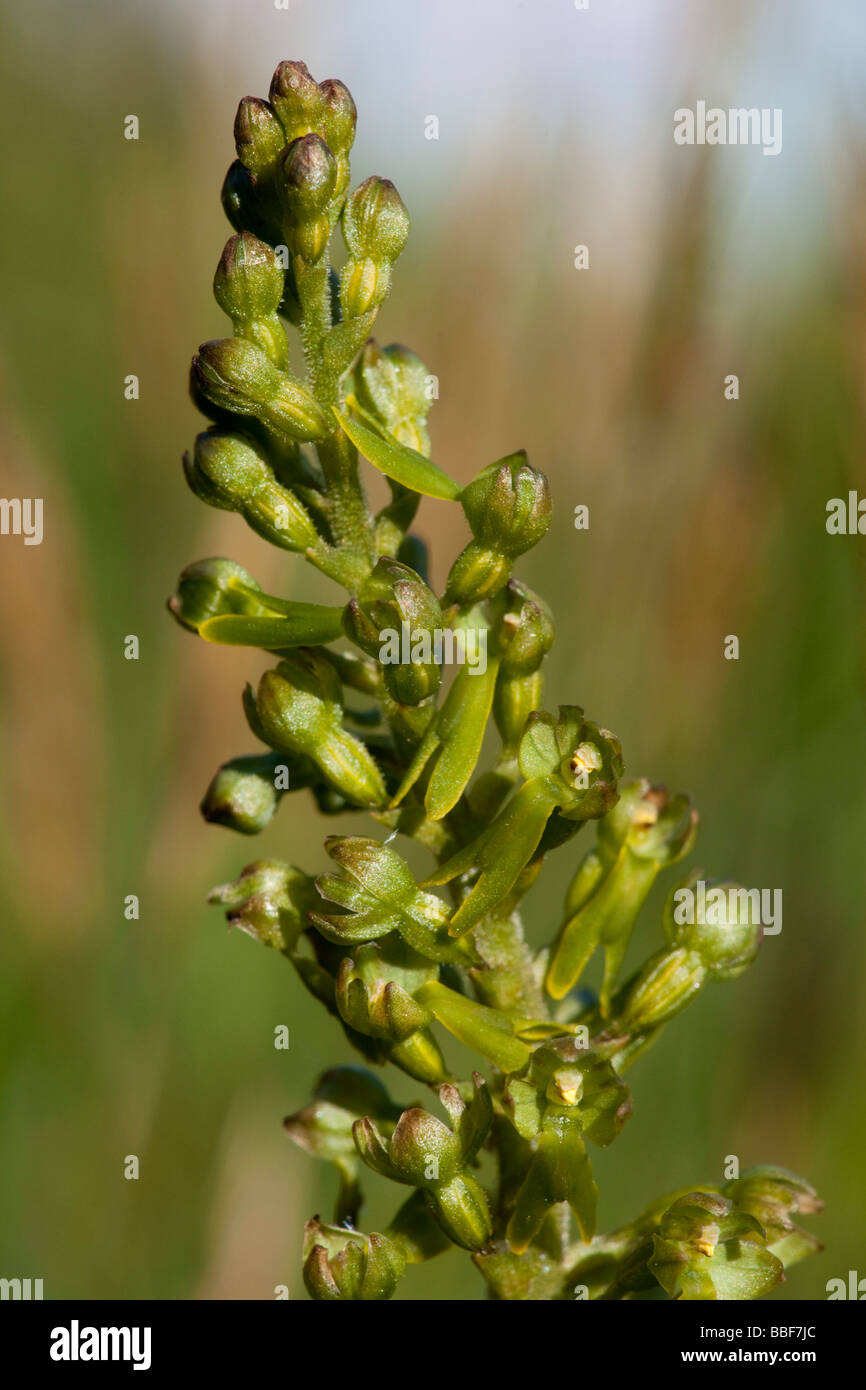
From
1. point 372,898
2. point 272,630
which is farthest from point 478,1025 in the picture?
point 272,630

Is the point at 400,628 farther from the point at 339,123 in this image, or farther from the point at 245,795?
the point at 339,123

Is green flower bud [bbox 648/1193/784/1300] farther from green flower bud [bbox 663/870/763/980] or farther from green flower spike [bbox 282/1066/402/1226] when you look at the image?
green flower spike [bbox 282/1066/402/1226]

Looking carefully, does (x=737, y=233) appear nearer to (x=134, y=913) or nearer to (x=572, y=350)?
(x=572, y=350)

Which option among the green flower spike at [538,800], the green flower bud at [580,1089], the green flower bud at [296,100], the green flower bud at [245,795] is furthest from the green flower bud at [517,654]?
the green flower bud at [296,100]

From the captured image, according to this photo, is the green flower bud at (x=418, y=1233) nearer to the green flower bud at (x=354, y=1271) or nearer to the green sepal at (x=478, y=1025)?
the green flower bud at (x=354, y=1271)

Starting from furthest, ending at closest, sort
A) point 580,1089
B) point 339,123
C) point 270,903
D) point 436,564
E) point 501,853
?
point 436,564
point 270,903
point 339,123
point 501,853
point 580,1089

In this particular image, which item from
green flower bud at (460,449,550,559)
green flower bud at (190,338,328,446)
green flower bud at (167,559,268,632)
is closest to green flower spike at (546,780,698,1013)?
green flower bud at (460,449,550,559)
